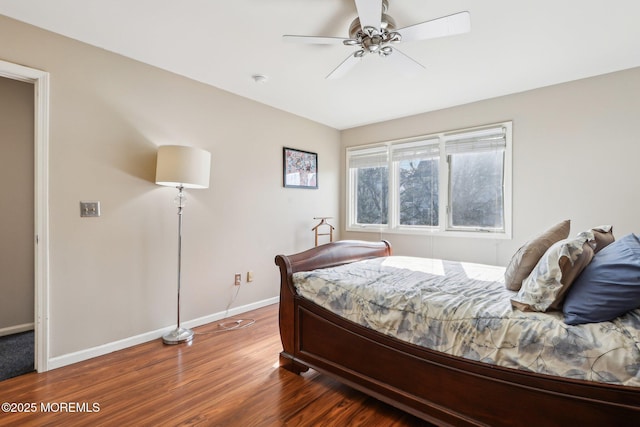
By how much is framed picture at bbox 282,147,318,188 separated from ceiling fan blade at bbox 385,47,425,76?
1.94 m

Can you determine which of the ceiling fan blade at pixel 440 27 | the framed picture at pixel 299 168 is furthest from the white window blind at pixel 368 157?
the ceiling fan blade at pixel 440 27

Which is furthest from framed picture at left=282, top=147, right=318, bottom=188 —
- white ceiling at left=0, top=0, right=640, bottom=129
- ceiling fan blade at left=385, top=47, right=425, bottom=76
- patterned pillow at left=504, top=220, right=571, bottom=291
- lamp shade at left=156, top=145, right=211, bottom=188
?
patterned pillow at left=504, top=220, right=571, bottom=291

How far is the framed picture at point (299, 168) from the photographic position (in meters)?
3.94

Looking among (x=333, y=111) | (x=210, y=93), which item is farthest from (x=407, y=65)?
(x=210, y=93)

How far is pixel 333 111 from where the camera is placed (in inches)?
155

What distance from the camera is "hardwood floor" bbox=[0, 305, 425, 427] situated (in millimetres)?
1680

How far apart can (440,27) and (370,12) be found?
45 cm

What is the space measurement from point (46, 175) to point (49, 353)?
1.31m

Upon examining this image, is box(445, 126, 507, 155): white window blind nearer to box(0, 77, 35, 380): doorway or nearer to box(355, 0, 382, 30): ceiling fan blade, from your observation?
box(355, 0, 382, 30): ceiling fan blade

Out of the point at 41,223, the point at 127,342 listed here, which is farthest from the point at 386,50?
the point at 127,342

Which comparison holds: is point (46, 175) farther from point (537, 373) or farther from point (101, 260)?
point (537, 373)

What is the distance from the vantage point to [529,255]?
1717 mm

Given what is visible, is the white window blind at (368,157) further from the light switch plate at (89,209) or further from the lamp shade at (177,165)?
the light switch plate at (89,209)

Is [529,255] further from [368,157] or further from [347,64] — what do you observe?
[368,157]
